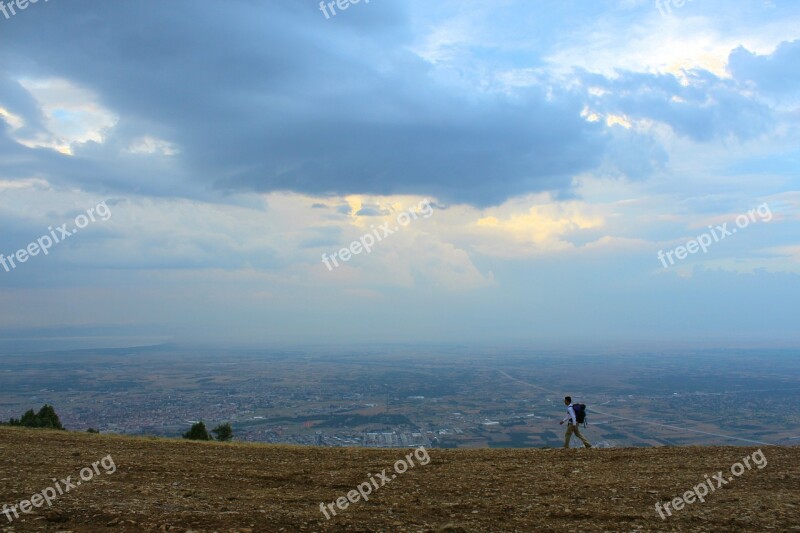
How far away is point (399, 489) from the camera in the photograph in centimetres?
1052

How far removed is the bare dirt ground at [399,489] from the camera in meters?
8.11

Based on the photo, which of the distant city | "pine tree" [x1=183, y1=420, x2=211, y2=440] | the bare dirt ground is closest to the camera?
the bare dirt ground

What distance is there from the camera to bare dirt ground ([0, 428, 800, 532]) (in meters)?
8.11

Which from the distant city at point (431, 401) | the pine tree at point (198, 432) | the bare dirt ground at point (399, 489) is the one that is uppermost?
the bare dirt ground at point (399, 489)

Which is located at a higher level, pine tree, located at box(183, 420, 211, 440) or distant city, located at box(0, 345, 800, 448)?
pine tree, located at box(183, 420, 211, 440)

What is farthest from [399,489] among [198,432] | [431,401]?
[431,401]

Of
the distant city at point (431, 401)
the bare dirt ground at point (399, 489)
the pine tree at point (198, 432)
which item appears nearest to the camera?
the bare dirt ground at point (399, 489)

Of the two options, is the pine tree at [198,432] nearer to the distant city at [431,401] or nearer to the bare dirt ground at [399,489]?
the bare dirt ground at [399,489]

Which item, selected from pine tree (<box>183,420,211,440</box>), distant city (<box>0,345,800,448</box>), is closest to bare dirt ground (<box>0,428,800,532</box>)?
pine tree (<box>183,420,211,440</box>)

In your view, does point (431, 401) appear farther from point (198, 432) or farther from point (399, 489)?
point (399, 489)

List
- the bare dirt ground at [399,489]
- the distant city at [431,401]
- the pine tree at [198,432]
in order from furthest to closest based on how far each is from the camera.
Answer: the distant city at [431,401], the pine tree at [198,432], the bare dirt ground at [399,489]

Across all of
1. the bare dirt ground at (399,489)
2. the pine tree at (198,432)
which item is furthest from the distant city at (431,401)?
the bare dirt ground at (399,489)

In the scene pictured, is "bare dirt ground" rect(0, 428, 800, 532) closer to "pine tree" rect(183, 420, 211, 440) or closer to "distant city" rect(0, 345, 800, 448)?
"pine tree" rect(183, 420, 211, 440)

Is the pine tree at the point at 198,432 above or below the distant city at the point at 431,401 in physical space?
above
